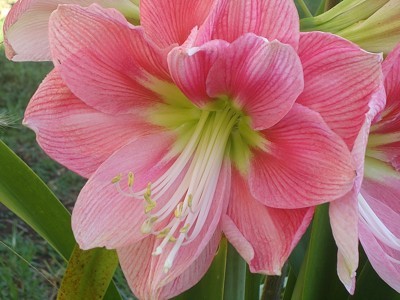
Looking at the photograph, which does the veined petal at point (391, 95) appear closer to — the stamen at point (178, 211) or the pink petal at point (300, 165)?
the pink petal at point (300, 165)

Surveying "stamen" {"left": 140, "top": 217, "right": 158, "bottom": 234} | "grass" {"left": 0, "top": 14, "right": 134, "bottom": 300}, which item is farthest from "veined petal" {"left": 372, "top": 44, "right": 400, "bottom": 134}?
"grass" {"left": 0, "top": 14, "right": 134, "bottom": 300}

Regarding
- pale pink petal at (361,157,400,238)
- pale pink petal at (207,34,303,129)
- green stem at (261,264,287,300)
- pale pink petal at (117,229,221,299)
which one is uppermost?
pale pink petal at (207,34,303,129)

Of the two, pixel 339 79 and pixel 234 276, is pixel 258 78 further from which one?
pixel 234 276

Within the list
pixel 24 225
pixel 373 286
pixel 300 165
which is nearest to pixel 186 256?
pixel 300 165

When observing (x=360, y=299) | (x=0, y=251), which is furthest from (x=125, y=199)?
(x=0, y=251)

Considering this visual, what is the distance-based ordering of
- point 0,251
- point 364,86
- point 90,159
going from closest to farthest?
point 364,86 < point 90,159 < point 0,251

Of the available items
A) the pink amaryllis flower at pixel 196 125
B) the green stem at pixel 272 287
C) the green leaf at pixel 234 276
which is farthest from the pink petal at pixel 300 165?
the green stem at pixel 272 287

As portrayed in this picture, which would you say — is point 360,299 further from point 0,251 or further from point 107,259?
point 0,251

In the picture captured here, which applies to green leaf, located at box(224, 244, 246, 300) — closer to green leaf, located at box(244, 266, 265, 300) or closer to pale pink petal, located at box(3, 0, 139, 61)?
green leaf, located at box(244, 266, 265, 300)
